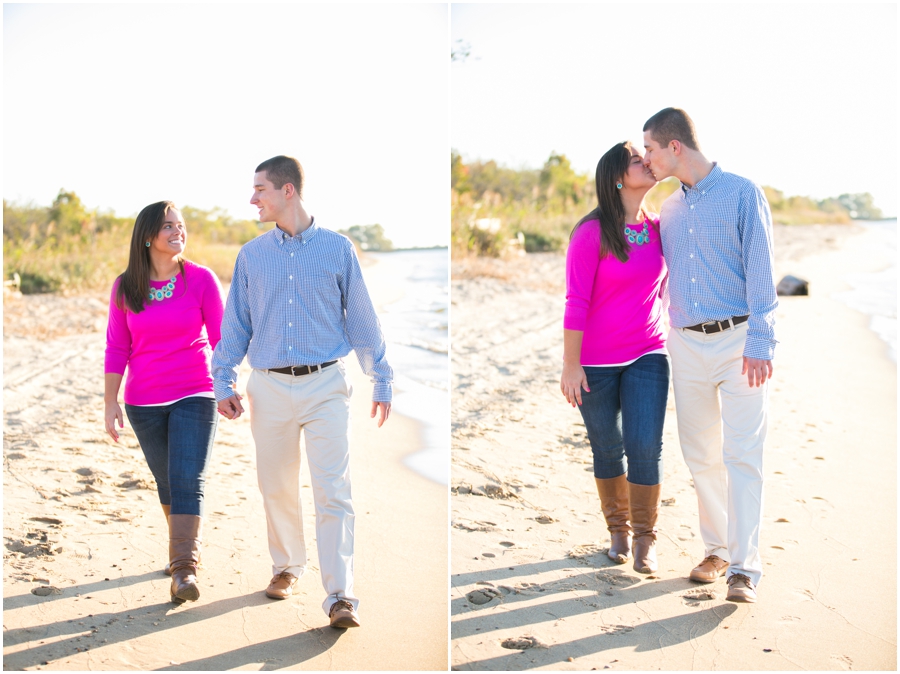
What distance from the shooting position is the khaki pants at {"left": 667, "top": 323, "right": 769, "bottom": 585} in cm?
369

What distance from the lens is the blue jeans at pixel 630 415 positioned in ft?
13.0

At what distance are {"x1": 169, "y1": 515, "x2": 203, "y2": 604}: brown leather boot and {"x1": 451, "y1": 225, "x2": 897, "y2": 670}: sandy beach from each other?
1.14m

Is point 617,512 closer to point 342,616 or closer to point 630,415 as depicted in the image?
point 630,415

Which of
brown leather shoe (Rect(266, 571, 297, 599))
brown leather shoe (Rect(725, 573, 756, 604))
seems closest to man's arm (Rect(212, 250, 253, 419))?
brown leather shoe (Rect(266, 571, 297, 599))

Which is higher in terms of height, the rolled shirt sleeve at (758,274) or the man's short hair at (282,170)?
the man's short hair at (282,170)

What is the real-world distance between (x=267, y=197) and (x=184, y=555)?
161 cm

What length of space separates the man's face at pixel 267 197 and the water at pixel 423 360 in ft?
2.73

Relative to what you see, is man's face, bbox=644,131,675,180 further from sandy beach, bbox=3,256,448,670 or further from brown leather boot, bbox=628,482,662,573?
sandy beach, bbox=3,256,448,670

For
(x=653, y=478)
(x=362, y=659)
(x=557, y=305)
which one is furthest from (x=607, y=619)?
(x=557, y=305)

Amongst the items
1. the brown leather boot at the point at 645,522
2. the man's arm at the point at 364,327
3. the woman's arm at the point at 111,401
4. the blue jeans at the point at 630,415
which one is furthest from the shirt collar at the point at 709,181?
the woman's arm at the point at 111,401

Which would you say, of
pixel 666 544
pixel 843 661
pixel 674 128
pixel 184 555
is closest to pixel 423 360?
pixel 666 544

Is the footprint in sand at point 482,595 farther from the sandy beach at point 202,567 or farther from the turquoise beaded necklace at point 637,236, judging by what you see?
the turquoise beaded necklace at point 637,236

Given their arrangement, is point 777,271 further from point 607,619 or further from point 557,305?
point 607,619

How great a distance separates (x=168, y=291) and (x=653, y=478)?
2.39 metres
